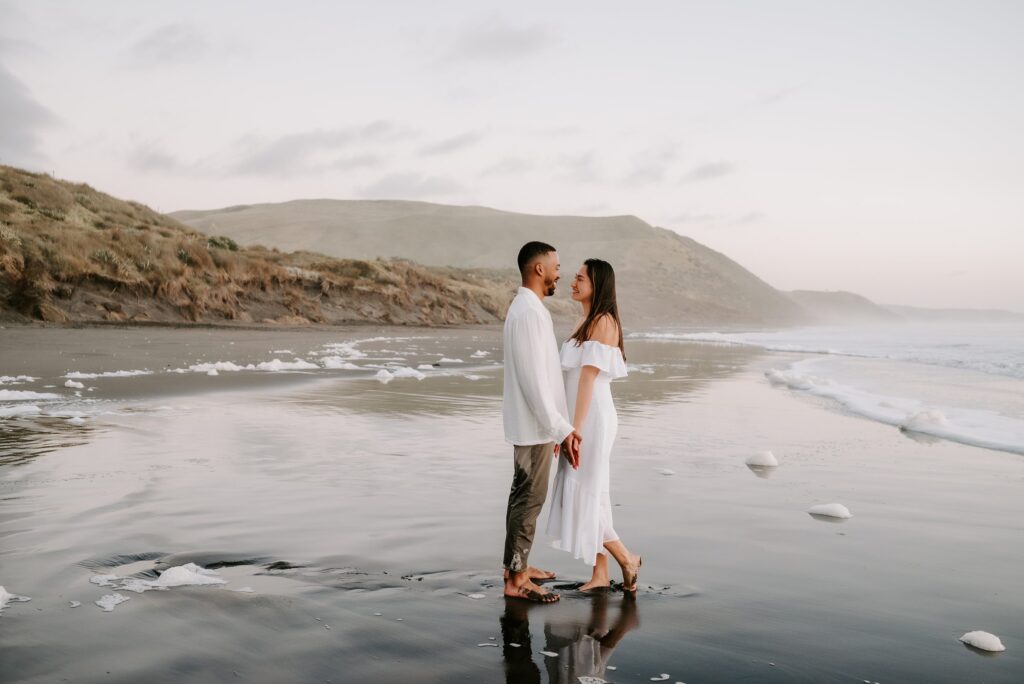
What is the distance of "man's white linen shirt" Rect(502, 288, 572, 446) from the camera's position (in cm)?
399

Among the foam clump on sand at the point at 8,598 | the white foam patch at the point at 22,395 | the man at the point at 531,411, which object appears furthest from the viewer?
the white foam patch at the point at 22,395

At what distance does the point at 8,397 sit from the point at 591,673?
29.8ft

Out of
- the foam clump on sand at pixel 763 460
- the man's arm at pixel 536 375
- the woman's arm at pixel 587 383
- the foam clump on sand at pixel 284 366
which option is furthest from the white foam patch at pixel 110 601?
the foam clump on sand at pixel 284 366

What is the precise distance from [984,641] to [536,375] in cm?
222

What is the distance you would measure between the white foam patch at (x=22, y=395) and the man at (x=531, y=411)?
7.94 meters

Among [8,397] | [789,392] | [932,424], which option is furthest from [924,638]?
[789,392]

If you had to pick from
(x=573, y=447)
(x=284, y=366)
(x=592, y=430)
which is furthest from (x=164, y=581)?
(x=284, y=366)

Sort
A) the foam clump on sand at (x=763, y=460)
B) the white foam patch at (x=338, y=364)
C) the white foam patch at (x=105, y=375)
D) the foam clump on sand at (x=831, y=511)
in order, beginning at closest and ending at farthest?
1. the foam clump on sand at (x=831, y=511)
2. the foam clump on sand at (x=763, y=460)
3. the white foam patch at (x=105, y=375)
4. the white foam patch at (x=338, y=364)

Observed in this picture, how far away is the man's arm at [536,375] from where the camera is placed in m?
3.99

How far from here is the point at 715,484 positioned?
21.4 feet

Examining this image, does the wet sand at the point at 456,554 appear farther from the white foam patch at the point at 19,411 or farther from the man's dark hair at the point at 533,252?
the man's dark hair at the point at 533,252

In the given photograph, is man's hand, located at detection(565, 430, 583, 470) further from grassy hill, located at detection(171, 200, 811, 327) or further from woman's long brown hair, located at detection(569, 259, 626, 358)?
grassy hill, located at detection(171, 200, 811, 327)

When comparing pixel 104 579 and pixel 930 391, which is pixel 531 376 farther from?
pixel 930 391

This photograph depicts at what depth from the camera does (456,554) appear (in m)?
4.54
